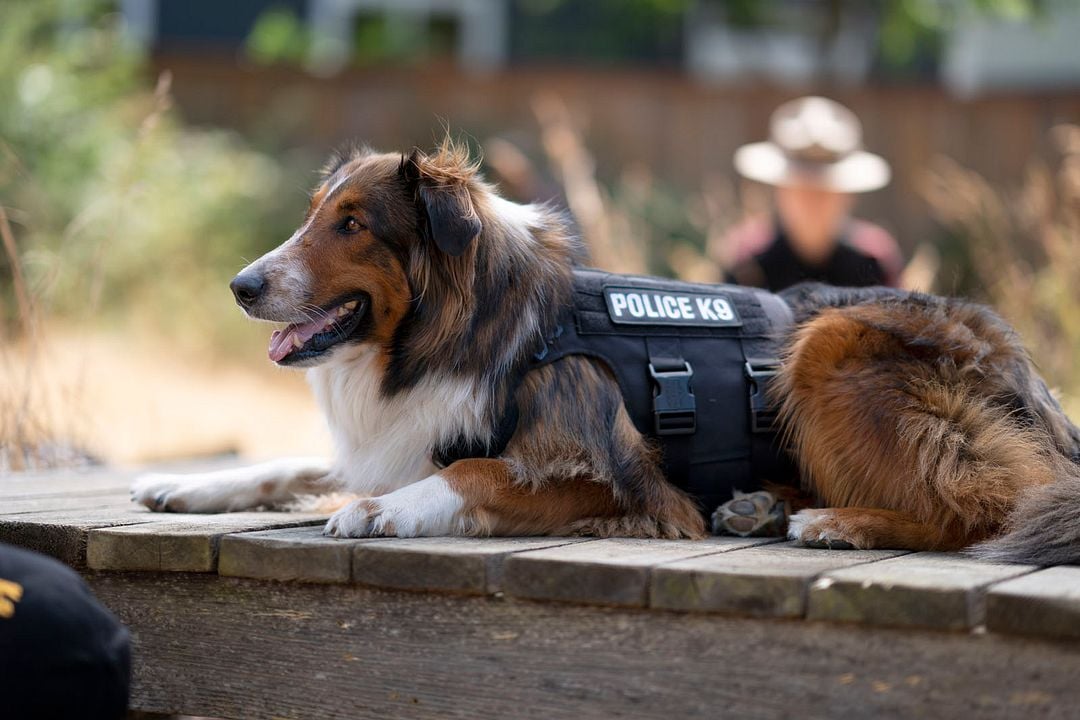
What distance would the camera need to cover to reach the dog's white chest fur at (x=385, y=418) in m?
3.29

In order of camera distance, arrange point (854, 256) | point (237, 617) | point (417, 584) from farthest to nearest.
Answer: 1. point (854, 256)
2. point (237, 617)
3. point (417, 584)

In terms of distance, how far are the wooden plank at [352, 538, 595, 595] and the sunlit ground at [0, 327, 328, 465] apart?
101 inches

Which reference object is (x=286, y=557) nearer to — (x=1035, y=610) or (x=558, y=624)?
(x=558, y=624)

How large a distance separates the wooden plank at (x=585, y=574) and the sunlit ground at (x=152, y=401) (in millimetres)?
2869

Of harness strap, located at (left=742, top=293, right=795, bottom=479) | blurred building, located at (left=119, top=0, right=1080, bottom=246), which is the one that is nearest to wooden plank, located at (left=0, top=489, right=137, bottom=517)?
harness strap, located at (left=742, top=293, right=795, bottom=479)

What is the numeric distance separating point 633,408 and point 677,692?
0.93 metres

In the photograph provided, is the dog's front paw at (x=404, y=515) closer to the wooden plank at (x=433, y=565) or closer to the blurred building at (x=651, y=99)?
the wooden plank at (x=433, y=565)

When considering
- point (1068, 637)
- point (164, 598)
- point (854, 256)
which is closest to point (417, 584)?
point (164, 598)

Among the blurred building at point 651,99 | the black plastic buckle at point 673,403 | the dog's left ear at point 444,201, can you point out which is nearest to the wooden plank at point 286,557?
the dog's left ear at point 444,201

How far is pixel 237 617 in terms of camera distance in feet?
10.1

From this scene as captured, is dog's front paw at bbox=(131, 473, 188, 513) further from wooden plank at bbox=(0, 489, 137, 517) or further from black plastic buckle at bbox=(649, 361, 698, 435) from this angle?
black plastic buckle at bbox=(649, 361, 698, 435)

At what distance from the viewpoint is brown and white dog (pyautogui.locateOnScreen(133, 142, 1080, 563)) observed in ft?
10.4

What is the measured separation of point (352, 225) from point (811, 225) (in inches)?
144

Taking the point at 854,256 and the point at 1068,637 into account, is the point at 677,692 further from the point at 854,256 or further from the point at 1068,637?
the point at 854,256
